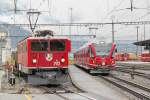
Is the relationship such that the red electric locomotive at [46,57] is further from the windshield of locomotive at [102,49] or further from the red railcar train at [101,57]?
the windshield of locomotive at [102,49]

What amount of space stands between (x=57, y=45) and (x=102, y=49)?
1225 centimetres

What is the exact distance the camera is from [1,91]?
2430cm

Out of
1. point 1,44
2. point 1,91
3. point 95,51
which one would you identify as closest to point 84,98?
point 1,91

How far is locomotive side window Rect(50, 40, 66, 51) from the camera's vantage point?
2767 cm

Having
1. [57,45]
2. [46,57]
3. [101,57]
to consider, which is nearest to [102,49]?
[101,57]

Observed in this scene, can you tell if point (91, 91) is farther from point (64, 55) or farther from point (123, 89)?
point (64, 55)

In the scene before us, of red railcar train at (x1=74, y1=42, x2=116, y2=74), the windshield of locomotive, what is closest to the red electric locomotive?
red railcar train at (x1=74, y1=42, x2=116, y2=74)

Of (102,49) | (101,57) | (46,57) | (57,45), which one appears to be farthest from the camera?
(102,49)

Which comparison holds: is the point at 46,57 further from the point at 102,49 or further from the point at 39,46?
the point at 102,49

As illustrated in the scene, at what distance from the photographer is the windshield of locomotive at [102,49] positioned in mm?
39312

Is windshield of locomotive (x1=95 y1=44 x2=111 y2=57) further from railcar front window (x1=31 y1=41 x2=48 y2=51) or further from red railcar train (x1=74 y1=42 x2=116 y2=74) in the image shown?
railcar front window (x1=31 y1=41 x2=48 y2=51)

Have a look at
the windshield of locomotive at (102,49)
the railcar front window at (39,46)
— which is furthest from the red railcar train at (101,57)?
the railcar front window at (39,46)

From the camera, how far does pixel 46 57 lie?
2748cm

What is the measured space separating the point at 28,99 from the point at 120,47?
6080 inches
